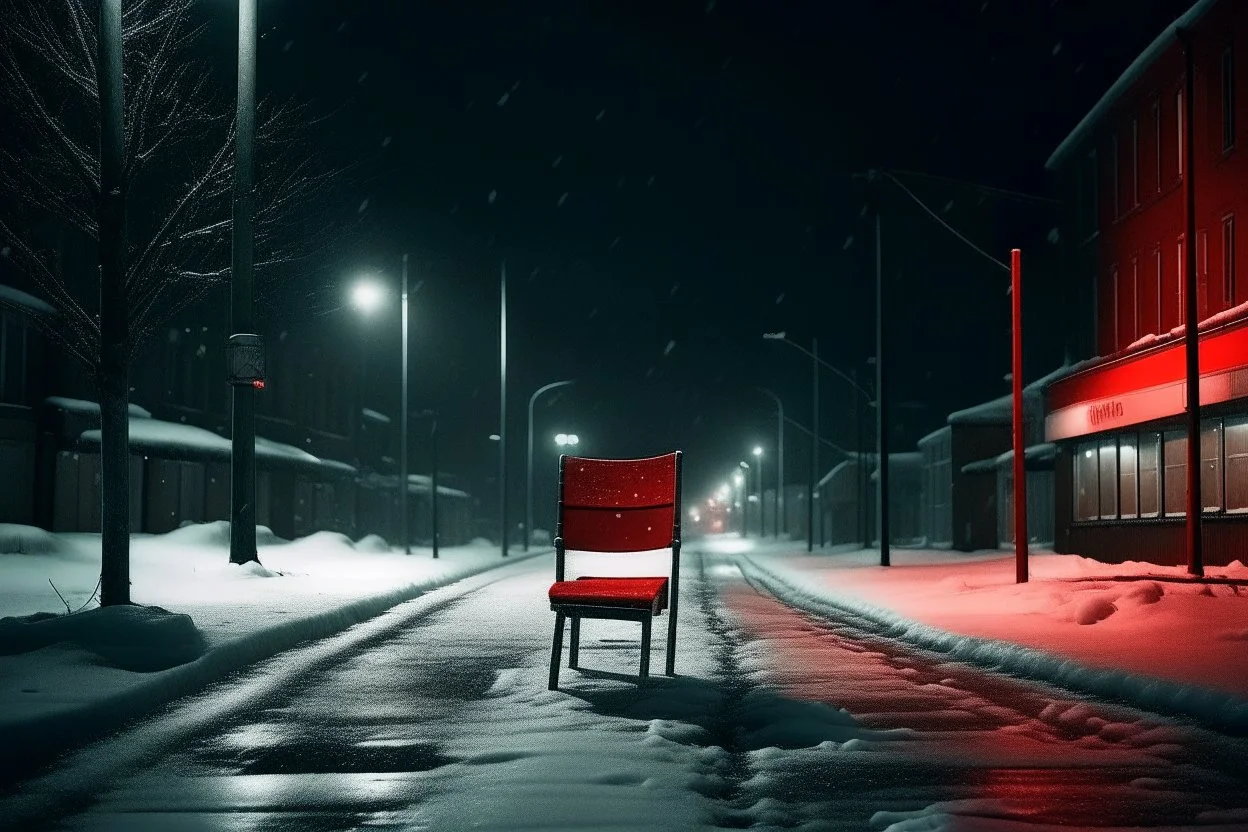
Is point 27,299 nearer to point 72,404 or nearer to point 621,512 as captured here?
point 72,404

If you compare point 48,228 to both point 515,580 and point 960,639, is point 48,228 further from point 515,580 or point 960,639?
point 960,639

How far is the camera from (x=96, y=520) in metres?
37.2

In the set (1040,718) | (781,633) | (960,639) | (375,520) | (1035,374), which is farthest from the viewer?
(375,520)

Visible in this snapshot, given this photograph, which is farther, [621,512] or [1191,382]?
[1191,382]

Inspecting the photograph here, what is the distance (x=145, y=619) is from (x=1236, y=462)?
21640mm

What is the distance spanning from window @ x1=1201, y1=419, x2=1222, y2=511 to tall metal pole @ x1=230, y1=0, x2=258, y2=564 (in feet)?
59.0

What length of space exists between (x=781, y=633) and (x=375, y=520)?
56.9 m

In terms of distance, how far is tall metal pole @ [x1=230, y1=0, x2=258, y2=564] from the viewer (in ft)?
68.3

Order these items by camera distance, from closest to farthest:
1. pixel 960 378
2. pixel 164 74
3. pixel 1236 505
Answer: pixel 164 74 < pixel 1236 505 < pixel 960 378

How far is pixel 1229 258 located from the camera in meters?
27.4

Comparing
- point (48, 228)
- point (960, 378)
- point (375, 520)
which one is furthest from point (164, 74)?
point (960, 378)

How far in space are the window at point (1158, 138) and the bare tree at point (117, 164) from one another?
18.0 m

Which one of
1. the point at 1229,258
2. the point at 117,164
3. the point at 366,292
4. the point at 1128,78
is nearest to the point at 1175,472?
the point at 1229,258

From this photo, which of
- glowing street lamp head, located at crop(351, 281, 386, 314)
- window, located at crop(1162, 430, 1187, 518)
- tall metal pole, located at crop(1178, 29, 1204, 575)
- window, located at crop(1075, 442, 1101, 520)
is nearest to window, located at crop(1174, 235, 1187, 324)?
window, located at crop(1162, 430, 1187, 518)
